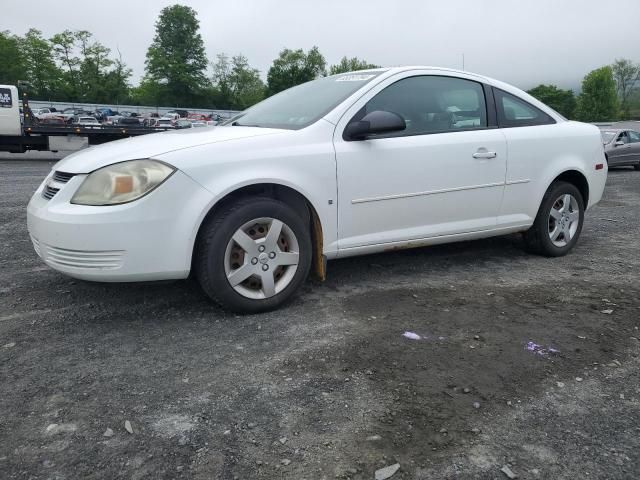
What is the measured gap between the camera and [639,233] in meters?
6.08

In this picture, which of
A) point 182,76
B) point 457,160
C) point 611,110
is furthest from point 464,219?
point 611,110

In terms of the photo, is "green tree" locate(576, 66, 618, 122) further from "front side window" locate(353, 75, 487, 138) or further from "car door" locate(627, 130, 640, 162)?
"front side window" locate(353, 75, 487, 138)

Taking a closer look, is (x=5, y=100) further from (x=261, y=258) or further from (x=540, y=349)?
(x=540, y=349)

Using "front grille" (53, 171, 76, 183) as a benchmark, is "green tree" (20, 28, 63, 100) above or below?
above

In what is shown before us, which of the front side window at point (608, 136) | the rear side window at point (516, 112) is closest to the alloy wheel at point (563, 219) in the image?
the rear side window at point (516, 112)

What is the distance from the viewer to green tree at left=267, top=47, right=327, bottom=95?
8525 centimetres

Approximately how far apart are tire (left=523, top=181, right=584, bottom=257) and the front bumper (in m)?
3.00

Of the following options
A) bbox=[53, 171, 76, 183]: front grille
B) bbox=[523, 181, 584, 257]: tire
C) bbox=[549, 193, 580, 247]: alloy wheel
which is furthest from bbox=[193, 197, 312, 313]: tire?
bbox=[549, 193, 580, 247]: alloy wheel

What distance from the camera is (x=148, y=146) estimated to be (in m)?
3.31

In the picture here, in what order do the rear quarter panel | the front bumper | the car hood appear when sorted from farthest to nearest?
the rear quarter panel, the car hood, the front bumper

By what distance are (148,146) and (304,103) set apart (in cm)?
127

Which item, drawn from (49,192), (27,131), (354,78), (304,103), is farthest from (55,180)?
(27,131)

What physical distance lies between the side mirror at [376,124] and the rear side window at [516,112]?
125cm

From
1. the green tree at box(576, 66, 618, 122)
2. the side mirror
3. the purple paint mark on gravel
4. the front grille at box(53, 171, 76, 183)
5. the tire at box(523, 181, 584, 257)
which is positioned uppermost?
the green tree at box(576, 66, 618, 122)
